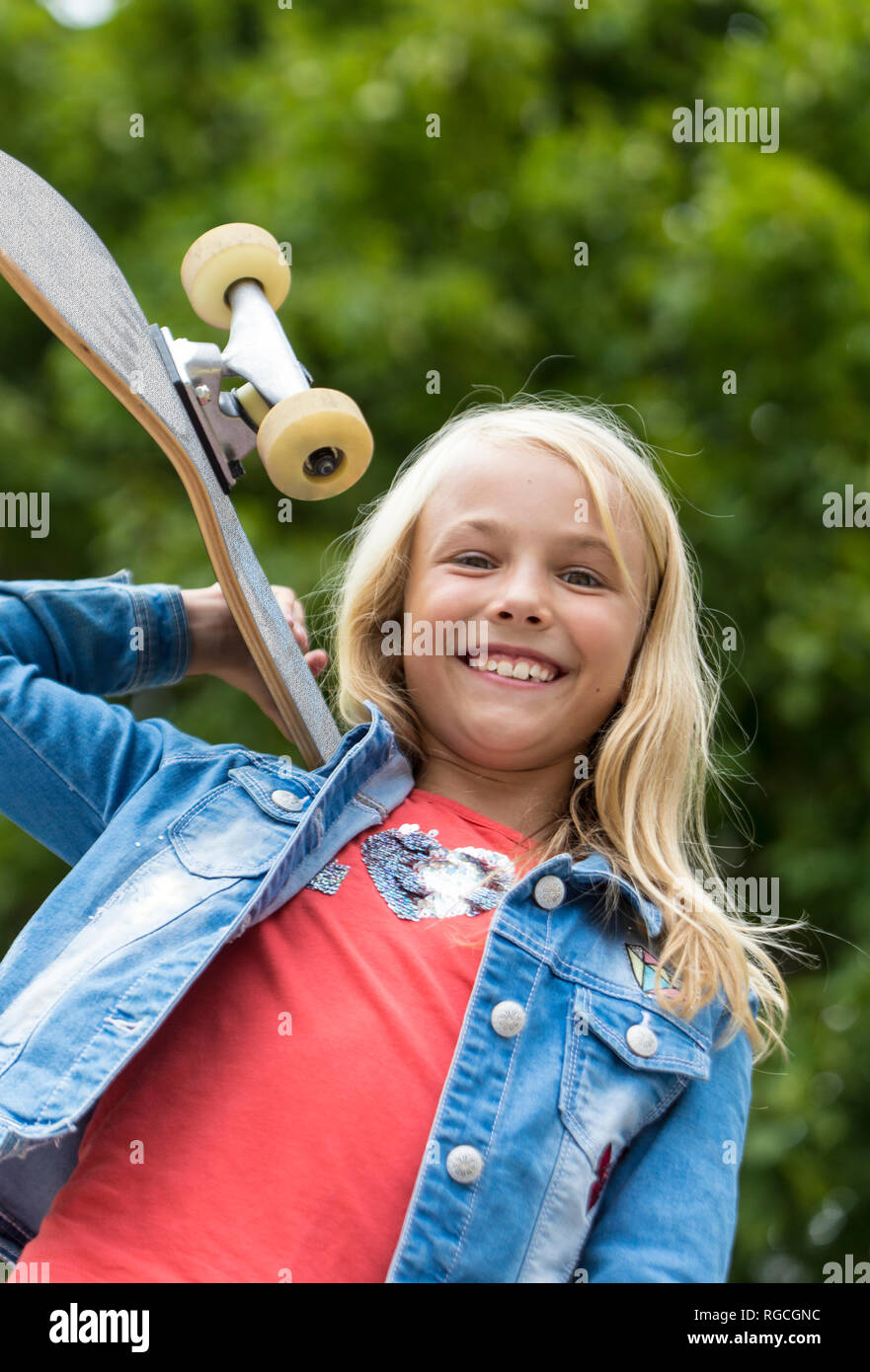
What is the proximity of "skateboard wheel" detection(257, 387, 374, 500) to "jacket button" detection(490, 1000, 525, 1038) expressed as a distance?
1.73 feet

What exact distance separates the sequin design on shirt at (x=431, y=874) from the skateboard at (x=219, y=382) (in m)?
0.16

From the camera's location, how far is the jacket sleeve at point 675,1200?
1.31 m

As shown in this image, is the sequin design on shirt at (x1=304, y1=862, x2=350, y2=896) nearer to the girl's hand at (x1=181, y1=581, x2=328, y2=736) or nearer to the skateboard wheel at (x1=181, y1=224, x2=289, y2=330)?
the girl's hand at (x1=181, y1=581, x2=328, y2=736)

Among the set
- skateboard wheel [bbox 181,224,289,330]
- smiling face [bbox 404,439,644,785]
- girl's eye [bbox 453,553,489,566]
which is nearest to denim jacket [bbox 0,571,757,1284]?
smiling face [bbox 404,439,644,785]

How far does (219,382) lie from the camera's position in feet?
4.99

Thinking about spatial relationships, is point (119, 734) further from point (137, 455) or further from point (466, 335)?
point (137, 455)

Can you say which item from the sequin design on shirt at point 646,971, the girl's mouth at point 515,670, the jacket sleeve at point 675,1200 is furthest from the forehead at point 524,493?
the jacket sleeve at point 675,1200

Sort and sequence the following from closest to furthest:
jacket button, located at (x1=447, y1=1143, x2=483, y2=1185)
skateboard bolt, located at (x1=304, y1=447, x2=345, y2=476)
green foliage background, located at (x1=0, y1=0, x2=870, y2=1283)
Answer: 1. jacket button, located at (x1=447, y1=1143, x2=483, y2=1185)
2. skateboard bolt, located at (x1=304, y1=447, x2=345, y2=476)
3. green foliage background, located at (x1=0, y1=0, x2=870, y2=1283)

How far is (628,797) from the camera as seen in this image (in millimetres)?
1618

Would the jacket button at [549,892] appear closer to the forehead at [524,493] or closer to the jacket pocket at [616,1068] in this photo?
the jacket pocket at [616,1068]

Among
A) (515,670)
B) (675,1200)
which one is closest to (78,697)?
(515,670)

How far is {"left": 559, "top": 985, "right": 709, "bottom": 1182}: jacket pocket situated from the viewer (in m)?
1.33

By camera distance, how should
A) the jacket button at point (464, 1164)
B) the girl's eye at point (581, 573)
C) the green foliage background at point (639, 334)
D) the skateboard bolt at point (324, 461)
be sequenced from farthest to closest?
the green foliage background at point (639, 334) < the girl's eye at point (581, 573) < the skateboard bolt at point (324, 461) < the jacket button at point (464, 1164)

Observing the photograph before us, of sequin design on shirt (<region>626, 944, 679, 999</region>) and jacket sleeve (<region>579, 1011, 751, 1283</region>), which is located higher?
sequin design on shirt (<region>626, 944, 679, 999</region>)
